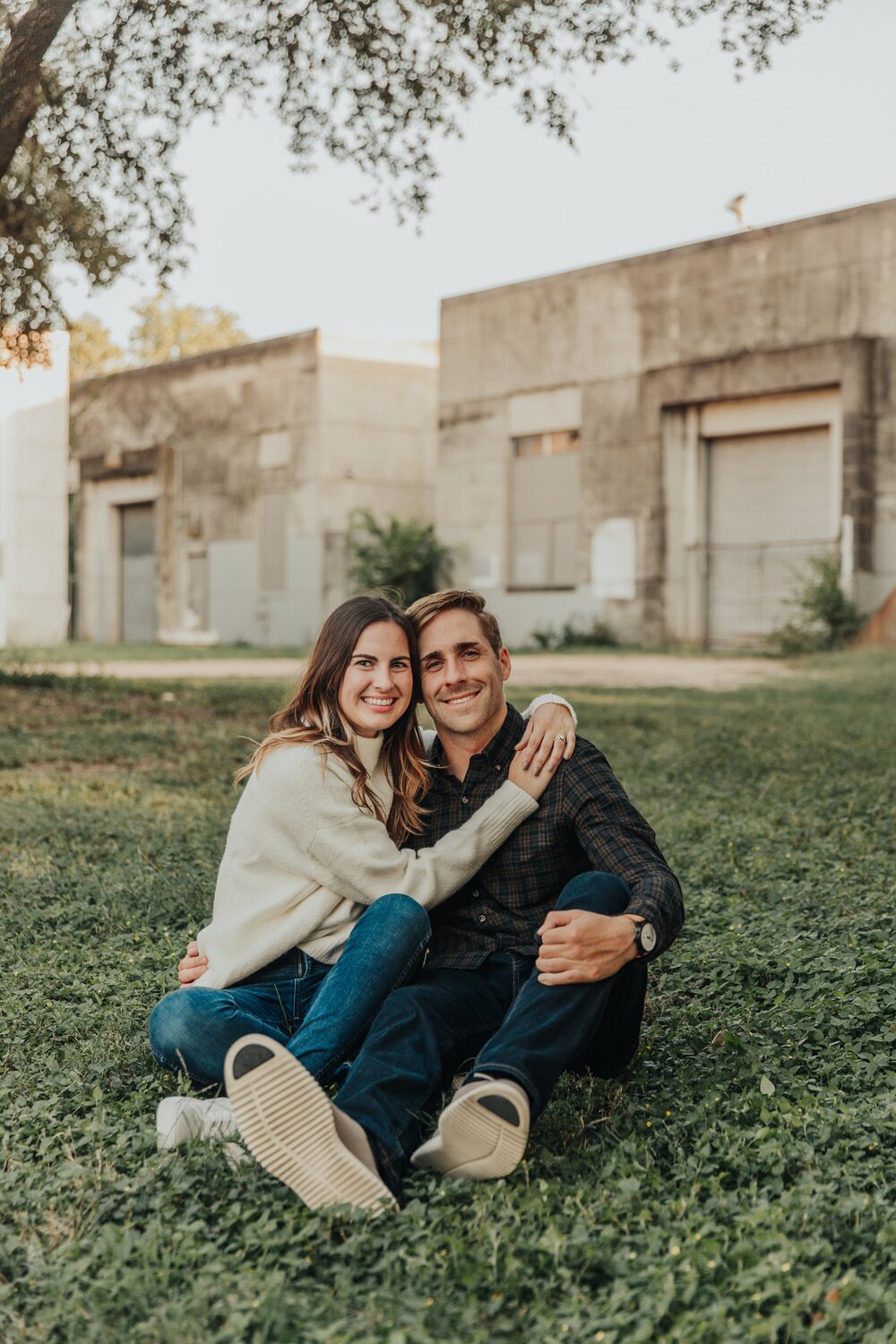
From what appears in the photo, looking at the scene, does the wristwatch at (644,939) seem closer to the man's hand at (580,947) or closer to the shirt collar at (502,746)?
the man's hand at (580,947)

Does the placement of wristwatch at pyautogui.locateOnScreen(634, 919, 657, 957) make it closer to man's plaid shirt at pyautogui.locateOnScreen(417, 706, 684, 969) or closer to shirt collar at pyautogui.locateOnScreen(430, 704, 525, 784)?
man's plaid shirt at pyautogui.locateOnScreen(417, 706, 684, 969)

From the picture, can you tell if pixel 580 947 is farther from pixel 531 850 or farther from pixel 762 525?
pixel 762 525

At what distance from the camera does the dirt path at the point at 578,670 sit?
51.7 ft

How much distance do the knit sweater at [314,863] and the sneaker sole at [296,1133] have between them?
76 cm

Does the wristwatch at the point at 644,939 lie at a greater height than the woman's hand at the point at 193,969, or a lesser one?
greater

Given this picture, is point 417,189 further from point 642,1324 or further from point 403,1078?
point 642,1324

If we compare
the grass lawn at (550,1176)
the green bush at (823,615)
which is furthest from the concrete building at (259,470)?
the grass lawn at (550,1176)

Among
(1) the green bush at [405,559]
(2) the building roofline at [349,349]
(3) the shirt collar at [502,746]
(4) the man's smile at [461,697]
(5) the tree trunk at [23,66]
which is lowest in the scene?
(3) the shirt collar at [502,746]

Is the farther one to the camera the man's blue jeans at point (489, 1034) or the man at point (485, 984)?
the man's blue jeans at point (489, 1034)

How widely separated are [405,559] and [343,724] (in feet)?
83.1

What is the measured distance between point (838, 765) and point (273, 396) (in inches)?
985

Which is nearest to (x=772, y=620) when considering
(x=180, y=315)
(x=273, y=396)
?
(x=273, y=396)

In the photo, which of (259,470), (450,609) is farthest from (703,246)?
(450,609)

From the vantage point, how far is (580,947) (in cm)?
294
